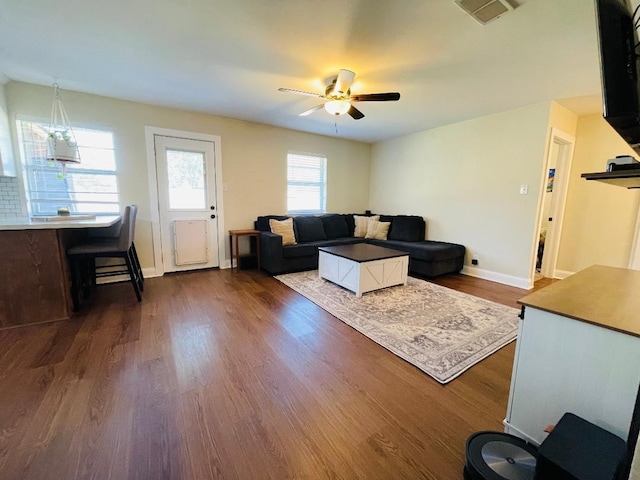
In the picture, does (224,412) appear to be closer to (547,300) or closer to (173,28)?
(547,300)

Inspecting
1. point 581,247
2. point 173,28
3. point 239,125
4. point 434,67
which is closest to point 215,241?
point 239,125

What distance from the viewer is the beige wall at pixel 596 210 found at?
3553 millimetres

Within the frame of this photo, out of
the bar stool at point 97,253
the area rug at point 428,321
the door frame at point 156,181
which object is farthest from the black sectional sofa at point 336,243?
the bar stool at point 97,253

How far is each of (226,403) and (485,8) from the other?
2943 mm

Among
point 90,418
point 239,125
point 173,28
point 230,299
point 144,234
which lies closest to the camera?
point 90,418

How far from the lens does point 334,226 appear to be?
5.20 meters

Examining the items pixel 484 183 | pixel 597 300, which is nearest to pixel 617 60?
pixel 597 300

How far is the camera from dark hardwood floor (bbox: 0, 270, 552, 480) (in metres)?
1.18

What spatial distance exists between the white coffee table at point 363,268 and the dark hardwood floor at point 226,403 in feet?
2.75

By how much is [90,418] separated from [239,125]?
4.11 meters

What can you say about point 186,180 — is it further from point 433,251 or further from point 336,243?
point 433,251

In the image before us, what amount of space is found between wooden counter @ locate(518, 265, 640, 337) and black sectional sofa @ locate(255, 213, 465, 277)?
2326 millimetres

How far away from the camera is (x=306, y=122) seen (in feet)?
14.3

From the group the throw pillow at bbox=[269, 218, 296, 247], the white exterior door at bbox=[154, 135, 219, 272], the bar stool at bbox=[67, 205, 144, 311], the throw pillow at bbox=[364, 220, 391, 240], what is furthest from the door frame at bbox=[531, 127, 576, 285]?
the bar stool at bbox=[67, 205, 144, 311]
